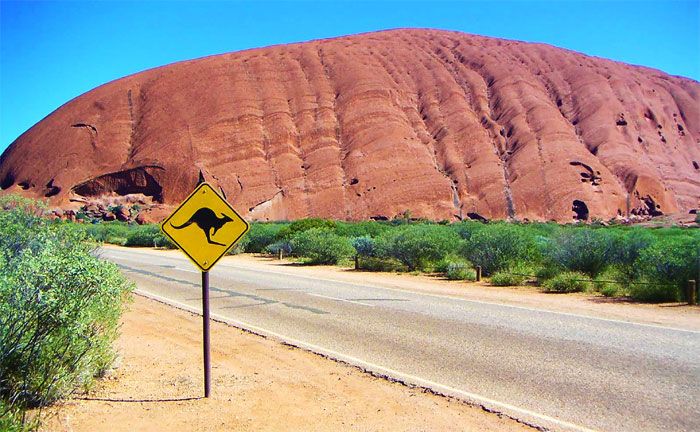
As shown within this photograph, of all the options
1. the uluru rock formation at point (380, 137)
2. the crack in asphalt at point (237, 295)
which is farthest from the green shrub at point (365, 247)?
the uluru rock formation at point (380, 137)

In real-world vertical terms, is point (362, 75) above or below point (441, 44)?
below

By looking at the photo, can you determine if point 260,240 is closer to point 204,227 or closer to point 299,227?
point 299,227

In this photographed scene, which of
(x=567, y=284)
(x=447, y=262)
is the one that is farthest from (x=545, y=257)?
(x=447, y=262)

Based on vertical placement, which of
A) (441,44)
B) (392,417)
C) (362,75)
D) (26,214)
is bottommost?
(392,417)

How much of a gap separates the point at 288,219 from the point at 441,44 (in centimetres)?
4961

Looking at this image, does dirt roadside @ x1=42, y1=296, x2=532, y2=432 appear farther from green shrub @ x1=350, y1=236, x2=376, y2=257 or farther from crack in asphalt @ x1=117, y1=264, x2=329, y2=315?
green shrub @ x1=350, y1=236, x2=376, y2=257

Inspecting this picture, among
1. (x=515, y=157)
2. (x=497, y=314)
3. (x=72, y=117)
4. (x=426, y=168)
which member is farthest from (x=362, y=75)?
(x=497, y=314)

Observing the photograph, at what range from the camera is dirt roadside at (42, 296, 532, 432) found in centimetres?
489

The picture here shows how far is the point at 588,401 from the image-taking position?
5504mm

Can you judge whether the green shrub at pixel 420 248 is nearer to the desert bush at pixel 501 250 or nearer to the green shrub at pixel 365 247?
the green shrub at pixel 365 247

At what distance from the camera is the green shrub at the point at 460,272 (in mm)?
17461

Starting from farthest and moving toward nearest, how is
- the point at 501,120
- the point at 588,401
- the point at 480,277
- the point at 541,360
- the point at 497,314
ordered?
the point at 501,120
the point at 480,277
the point at 497,314
the point at 541,360
the point at 588,401

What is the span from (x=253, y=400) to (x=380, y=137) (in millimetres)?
71091

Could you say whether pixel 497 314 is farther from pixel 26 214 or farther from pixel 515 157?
pixel 515 157
